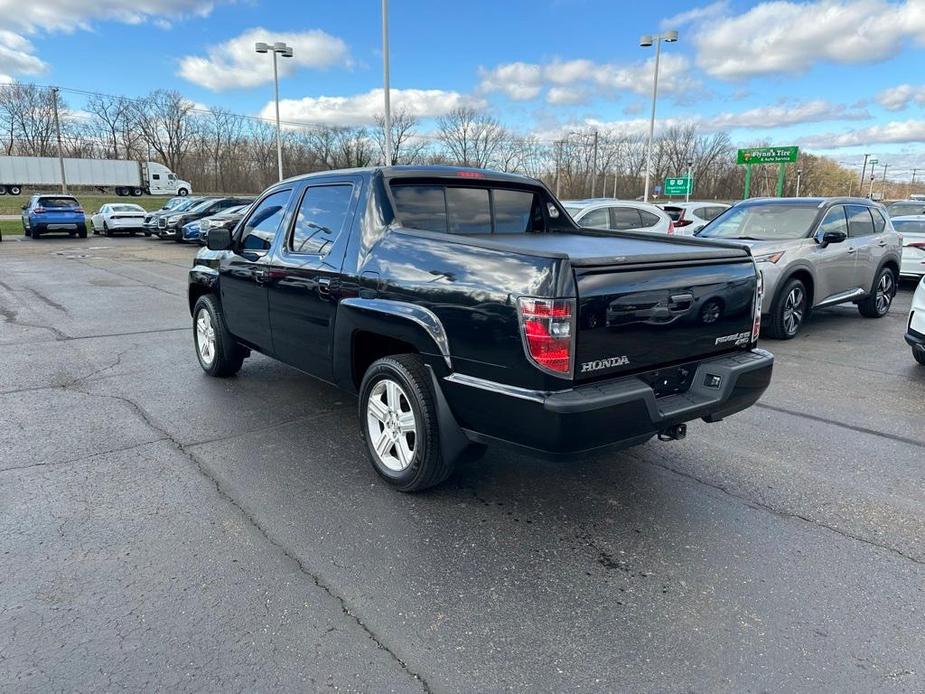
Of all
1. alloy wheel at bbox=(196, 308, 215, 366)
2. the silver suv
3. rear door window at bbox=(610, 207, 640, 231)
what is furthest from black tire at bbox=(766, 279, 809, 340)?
alloy wheel at bbox=(196, 308, 215, 366)

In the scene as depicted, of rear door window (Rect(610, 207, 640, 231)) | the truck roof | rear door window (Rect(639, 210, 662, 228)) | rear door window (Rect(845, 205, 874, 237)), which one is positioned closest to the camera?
the truck roof

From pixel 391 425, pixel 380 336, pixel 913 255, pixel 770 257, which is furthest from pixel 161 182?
pixel 391 425

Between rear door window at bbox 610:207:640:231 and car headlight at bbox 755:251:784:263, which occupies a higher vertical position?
rear door window at bbox 610:207:640:231

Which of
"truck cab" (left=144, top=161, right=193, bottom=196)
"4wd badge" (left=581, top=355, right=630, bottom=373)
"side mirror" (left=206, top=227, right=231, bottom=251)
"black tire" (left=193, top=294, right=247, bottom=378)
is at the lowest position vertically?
"black tire" (left=193, top=294, right=247, bottom=378)

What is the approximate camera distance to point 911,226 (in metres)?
13.5

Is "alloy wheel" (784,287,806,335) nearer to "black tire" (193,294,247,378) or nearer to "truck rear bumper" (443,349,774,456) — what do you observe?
"truck rear bumper" (443,349,774,456)

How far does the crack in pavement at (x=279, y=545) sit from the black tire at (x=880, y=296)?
9803 millimetres

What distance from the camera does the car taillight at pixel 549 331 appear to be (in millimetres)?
2834

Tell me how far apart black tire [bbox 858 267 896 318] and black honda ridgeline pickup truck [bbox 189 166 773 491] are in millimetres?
7279

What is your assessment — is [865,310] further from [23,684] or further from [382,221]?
[23,684]

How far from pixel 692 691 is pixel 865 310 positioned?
965 cm

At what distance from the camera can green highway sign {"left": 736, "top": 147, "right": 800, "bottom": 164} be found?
52.6m

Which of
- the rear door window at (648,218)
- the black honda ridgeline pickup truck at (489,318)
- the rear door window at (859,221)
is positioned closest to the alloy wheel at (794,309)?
the rear door window at (859,221)

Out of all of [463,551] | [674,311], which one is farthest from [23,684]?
[674,311]
